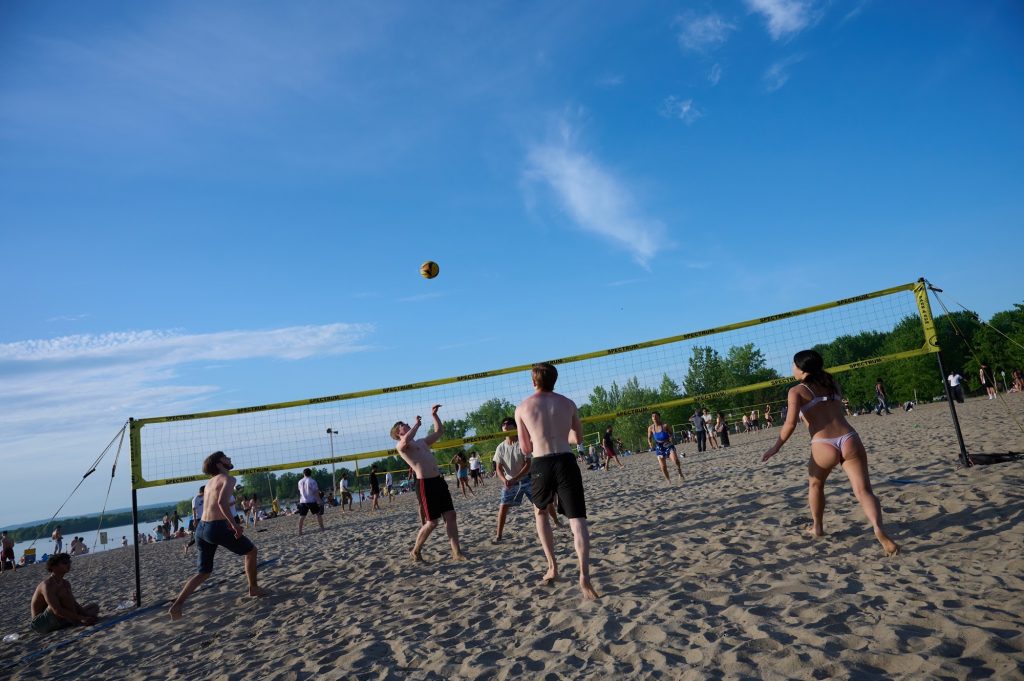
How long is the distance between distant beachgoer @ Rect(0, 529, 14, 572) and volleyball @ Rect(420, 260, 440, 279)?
18080mm

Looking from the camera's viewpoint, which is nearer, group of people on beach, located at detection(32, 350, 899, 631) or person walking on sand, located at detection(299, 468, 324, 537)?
group of people on beach, located at detection(32, 350, 899, 631)

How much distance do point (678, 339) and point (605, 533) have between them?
2313 millimetres

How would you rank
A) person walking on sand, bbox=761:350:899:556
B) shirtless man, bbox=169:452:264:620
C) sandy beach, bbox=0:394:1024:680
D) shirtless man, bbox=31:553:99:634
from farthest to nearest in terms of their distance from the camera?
shirtless man, bbox=31:553:99:634 → shirtless man, bbox=169:452:264:620 → person walking on sand, bbox=761:350:899:556 → sandy beach, bbox=0:394:1024:680

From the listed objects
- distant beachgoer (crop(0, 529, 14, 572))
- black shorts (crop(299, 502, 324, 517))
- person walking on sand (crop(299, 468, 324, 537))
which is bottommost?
distant beachgoer (crop(0, 529, 14, 572))

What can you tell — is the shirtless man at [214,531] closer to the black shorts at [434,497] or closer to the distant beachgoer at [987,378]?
the black shorts at [434,497]

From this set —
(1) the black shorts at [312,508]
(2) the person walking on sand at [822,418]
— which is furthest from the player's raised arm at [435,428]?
(1) the black shorts at [312,508]

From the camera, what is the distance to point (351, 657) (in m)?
3.56

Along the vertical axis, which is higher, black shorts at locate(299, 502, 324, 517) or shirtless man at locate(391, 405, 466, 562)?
shirtless man at locate(391, 405, 466, 562)

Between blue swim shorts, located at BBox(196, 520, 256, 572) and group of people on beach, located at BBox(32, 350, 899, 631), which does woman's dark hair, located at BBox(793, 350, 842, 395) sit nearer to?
group of people on beach, located at BBox(32, 350, 899, 631)

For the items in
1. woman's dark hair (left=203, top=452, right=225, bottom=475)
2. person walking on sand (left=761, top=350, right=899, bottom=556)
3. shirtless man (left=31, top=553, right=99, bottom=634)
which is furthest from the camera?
shirtless man (left=31, top=553, right=99, bottom=634)

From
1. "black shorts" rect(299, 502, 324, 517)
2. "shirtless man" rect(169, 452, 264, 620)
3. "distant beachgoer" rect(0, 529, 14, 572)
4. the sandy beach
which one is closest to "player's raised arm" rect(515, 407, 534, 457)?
the sandy beach

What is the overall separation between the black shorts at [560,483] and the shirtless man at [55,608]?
4.99 meters

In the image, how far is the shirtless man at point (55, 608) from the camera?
5855mm

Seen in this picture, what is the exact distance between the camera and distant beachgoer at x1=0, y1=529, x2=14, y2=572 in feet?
59.1
